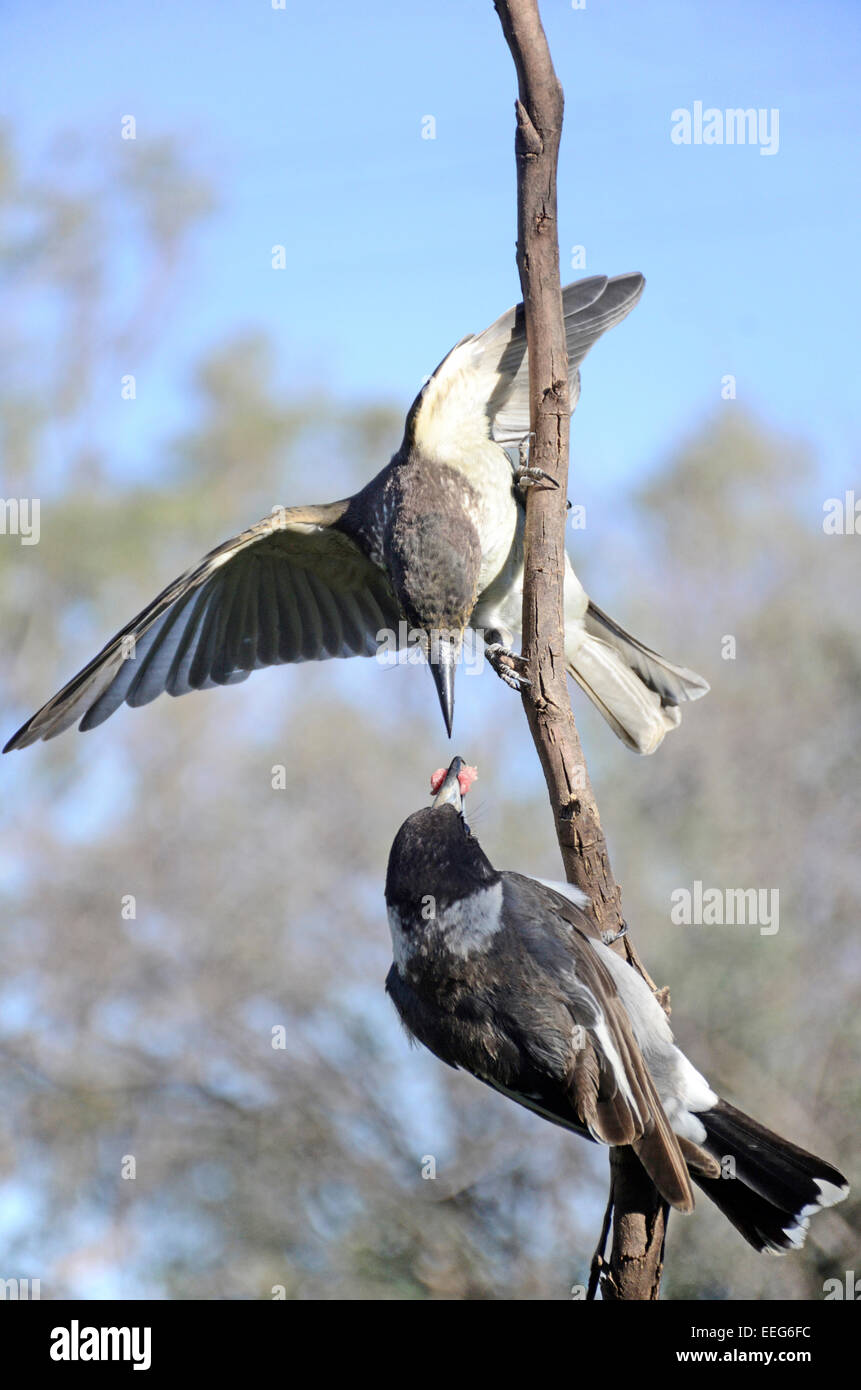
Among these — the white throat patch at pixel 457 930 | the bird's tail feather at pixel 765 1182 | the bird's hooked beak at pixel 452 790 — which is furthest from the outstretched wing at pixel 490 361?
the bird's tail feather at pixel 765 1182

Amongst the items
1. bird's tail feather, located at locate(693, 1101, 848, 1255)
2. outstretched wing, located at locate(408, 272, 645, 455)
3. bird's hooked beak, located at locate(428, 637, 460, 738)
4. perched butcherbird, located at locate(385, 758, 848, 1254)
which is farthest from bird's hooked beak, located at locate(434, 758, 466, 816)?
outstretched wing, located at locate(408, 272, 645, 455)

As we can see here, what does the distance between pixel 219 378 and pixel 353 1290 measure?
437 inches

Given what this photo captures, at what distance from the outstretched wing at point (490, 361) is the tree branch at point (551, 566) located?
73 cm

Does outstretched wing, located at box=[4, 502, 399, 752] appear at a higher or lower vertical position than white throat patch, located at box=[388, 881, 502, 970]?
higher

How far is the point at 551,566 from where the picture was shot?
2561mm

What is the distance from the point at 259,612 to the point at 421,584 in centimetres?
102

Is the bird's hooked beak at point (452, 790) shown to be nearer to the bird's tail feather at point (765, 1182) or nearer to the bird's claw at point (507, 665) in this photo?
the bird's claw at point (507, 665)

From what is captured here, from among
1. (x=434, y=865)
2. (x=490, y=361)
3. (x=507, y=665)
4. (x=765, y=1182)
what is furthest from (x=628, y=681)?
(x=765, y=1182)

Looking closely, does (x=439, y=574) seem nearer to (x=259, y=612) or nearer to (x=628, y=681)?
(x=628, y=681)

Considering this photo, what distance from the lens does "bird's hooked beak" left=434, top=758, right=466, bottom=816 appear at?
8.91ft

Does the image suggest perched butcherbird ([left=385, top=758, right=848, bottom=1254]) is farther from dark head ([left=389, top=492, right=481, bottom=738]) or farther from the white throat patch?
dark head ([left=389, top=492, right=481, bottom=738])

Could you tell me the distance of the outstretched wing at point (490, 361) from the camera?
134 inches

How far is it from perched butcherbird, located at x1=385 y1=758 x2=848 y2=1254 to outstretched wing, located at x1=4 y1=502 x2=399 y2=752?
1.24 metres

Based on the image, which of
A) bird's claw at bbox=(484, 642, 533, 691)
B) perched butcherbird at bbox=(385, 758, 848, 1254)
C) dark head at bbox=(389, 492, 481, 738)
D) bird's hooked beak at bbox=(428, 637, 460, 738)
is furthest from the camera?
dark head at bbox=(389, 492, 481, 738)
